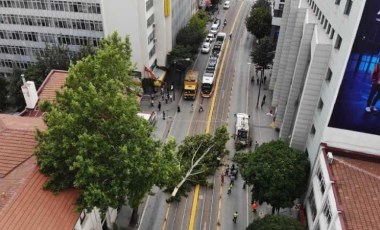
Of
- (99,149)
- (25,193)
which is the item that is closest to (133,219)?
(25,193)

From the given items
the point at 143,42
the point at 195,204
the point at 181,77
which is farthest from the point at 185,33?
the point at 195,204

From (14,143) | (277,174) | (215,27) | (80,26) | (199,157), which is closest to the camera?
(14,143)

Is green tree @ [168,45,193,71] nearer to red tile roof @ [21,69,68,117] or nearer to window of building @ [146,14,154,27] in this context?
window of building @ [146,14,154,27]

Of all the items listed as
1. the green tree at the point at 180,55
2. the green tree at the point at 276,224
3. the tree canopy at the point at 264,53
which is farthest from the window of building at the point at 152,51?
the green tree at the point at 276,224

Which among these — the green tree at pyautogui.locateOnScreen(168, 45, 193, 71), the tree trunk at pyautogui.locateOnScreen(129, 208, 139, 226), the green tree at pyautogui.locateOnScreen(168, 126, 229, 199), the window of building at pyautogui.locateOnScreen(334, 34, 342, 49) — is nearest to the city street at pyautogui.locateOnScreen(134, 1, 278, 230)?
the tree trunk at pyautogui.locateOnScreen(129, 208, 139, 226)

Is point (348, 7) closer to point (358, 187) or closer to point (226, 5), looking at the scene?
point (358, 187)

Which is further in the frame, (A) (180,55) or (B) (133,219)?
(A) (180,55)
